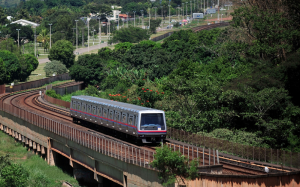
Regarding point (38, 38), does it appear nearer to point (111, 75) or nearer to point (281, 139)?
point (111, 75)

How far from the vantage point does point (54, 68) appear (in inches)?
4021

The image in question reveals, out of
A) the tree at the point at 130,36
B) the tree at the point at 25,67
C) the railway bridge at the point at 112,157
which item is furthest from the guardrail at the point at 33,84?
the tree at the point at 130,36

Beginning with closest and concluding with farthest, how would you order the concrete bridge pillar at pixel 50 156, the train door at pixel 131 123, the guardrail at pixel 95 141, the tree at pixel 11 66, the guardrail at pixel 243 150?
the guardrail at pixel 95 141 < the guardrail at pixel 243 150 < the train door at pixel 131 123 < the concrete bridge pillar at pixel 50 156 < the tree at pixel 11 66

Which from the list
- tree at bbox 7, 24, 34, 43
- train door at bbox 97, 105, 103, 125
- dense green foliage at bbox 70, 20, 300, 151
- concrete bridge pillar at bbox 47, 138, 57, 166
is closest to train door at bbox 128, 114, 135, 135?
train door at bbox 97, 105, 103, 125

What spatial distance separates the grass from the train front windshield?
898cm

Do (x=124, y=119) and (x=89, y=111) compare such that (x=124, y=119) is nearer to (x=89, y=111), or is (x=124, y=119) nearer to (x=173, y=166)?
(x=89, y=111)

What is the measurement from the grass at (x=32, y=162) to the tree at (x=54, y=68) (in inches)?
1739

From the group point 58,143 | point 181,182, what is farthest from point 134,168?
point 58,143

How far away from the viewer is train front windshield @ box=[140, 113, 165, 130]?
1276 inches

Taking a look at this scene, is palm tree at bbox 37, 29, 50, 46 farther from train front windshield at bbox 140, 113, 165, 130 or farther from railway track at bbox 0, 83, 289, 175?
train front windshield at bbox 140, 113, 165, 130

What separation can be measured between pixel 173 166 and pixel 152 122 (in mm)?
8936

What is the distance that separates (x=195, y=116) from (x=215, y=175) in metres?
17.2

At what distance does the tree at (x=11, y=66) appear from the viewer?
88.8m

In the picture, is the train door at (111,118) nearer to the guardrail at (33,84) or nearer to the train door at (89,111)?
the train door at (89,111)
